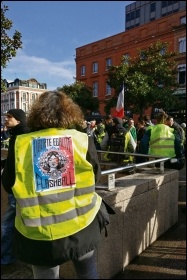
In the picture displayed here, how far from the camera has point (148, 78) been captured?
53.0 feet

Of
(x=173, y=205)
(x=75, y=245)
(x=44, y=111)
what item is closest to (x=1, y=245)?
(x=75, y=245)

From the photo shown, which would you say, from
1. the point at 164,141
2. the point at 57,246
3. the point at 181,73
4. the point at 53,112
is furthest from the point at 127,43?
the point at 181,73

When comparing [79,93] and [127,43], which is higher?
[127,43]

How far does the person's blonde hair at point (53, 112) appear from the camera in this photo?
173 centimetres

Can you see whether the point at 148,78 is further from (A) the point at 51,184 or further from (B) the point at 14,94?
(A) the point at 51,184

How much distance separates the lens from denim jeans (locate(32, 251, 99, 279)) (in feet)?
5.55

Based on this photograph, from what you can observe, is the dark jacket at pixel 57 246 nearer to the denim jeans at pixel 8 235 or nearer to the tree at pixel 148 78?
the denim jeans at pixel 8 235

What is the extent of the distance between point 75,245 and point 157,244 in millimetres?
2406

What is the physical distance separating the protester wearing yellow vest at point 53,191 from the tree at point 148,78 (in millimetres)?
10107

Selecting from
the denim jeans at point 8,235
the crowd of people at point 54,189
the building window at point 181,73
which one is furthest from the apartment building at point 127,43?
the building window at point 181,73

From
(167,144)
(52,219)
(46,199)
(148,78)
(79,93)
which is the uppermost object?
(148,78)

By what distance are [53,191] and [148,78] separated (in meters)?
15.3

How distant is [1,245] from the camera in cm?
320

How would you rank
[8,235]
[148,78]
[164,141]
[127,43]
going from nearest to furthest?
1. [8,235]
2. [164,141]
3. [127,43]
4. [148,78]
